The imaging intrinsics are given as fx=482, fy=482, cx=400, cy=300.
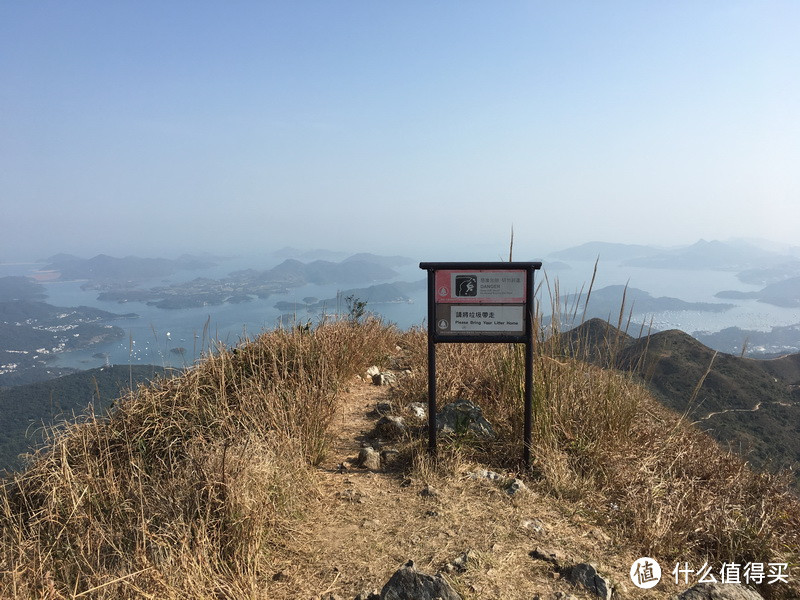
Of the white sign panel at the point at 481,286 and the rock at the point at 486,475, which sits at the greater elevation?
the white sign panel at the point at 481,286

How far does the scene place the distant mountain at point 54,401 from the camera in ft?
16.4

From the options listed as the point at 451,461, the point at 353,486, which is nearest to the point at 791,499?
the point at 451,461

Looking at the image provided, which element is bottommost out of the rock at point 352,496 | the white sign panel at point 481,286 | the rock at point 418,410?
the rock at point 352,496

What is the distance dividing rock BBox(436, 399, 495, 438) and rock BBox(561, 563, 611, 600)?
1.90 m

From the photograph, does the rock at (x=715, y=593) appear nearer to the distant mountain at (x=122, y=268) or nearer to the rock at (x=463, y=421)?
the rock at (x=463, y=421)

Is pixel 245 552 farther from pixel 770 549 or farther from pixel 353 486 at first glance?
pixel 770 549

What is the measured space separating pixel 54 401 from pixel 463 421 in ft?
19.5

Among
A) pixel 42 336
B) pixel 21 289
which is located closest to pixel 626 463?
pixel 42 336

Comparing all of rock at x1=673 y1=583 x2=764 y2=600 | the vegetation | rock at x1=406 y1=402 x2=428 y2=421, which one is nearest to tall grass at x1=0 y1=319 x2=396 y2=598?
the vegetation

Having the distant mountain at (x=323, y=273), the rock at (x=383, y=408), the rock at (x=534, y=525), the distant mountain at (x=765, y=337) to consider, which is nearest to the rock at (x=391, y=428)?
the rock at (x=383, y=408)

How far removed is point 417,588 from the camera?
239cm

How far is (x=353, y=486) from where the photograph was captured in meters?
3.98

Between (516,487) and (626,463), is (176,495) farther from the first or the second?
(626,463)

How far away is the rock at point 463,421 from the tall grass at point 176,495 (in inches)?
45.8
